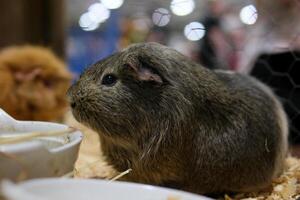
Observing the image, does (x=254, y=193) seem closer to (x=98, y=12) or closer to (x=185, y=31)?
(x=185, y=31)

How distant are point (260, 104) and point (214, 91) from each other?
14cm

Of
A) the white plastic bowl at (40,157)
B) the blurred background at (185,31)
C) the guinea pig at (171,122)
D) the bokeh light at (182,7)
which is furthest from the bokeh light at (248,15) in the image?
the white plastic bowl at (40,157)

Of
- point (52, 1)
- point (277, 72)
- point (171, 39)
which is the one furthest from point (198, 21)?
point (52, 1)

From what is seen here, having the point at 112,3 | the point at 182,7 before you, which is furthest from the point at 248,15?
the point at 112,3

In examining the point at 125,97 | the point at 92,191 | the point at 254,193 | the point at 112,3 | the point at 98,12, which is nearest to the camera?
the point at 92,191

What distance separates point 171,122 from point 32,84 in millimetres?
989

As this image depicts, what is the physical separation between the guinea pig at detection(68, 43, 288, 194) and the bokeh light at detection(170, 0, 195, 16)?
75cm

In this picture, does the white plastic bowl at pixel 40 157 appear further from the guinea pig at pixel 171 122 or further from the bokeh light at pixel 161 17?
the bokeh light at pixel 161 17

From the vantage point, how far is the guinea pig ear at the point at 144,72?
0.92m

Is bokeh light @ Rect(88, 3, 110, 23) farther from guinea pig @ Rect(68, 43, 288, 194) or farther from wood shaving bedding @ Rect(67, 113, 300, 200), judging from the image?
guinea pig @ Rect(68, 43, 288, 194)

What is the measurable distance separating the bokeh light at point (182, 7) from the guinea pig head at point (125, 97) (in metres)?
0.79

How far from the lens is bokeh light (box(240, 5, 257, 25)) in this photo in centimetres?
161

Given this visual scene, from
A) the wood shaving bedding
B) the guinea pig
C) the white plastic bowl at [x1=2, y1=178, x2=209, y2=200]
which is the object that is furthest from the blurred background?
the white plastic bowl at [x1=2, y1=178, x2=209, y2=200]

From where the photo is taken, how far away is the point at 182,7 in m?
1.81
